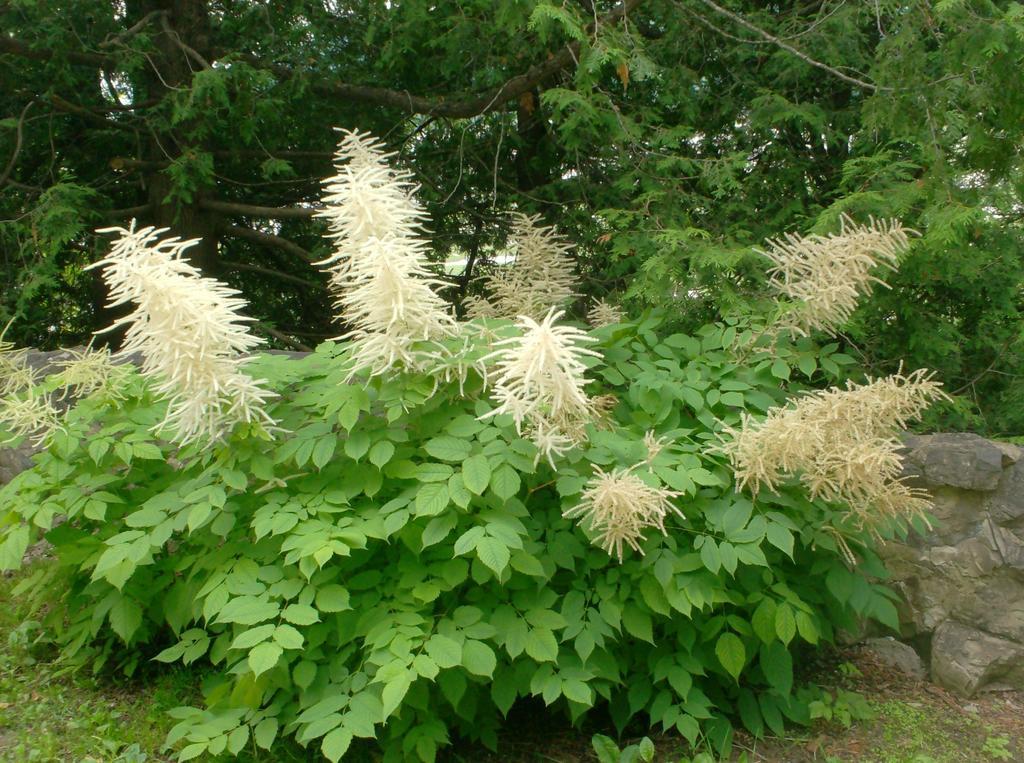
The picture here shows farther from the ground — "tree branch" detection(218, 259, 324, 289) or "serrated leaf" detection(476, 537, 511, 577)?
"serrated leaf" detection(476, 537, 511, 577)

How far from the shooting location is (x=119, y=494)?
11.1ft

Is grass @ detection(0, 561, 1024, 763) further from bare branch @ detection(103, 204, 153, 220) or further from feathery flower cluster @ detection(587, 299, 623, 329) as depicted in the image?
bare branch @ detection(103, 204, 153, 220)

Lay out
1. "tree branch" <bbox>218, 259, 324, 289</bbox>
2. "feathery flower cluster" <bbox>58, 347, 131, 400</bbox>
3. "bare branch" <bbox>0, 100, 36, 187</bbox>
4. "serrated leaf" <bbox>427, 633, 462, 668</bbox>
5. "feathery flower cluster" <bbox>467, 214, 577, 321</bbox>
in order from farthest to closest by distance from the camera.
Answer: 1. "tree branch" <bbox>218, 259, 324, 289</bbox>
2. "bare branch" <bbox>0, 100, 36, 187</bbox>
3. "feathery flower cluster" <bbox>467, 214, 577, 321</bbox>
4. "feathery flower cluster" <bbox>58, 347, 131, 400</bbox>
5. "serrated leaf" <bbox>427, 633, 462, 668</bbox>

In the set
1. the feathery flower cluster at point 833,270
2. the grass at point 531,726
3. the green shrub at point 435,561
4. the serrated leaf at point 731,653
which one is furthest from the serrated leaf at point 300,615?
the feathery flower cluster at point 833,270

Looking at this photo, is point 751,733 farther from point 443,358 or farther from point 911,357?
point 911,357

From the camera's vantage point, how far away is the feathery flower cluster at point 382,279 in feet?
8.73

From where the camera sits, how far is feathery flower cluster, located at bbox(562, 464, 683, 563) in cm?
255

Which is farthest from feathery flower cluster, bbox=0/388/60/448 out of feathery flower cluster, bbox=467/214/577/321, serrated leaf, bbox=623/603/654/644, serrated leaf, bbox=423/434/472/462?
serrated leaf, bbox=623/603/654/644

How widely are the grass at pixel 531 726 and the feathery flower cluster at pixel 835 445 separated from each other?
95cm

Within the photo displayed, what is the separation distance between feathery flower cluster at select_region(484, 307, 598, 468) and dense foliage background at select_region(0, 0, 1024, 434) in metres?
1.58

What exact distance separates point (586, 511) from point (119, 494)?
1.76 m

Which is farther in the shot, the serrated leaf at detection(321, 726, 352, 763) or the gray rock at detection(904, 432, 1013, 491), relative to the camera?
the gray rock at detection(904, 432, 1013, 491)

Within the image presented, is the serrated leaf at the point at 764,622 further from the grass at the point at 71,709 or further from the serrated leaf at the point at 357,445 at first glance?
the grass at the point at 71,709

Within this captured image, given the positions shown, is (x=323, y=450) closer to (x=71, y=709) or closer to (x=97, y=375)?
(x=97, y=375)
